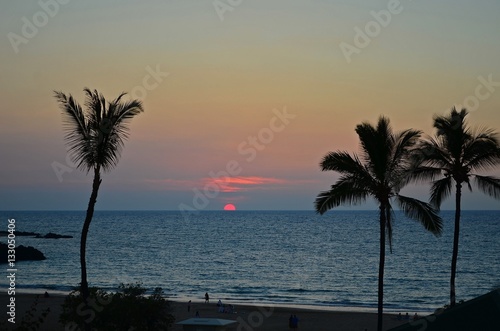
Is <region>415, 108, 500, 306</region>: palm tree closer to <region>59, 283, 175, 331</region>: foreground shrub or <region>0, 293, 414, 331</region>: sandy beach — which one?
<region>59, 283, 175, 331</region>: foreground shrub

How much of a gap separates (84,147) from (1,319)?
34.8 metres

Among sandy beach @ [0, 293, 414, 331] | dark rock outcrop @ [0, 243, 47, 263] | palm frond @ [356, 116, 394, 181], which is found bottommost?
dark rock outcrop @ [0, 243, 47, 263]

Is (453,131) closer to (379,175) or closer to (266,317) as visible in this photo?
(379,175)

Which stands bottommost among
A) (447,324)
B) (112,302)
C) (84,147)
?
(112,302)

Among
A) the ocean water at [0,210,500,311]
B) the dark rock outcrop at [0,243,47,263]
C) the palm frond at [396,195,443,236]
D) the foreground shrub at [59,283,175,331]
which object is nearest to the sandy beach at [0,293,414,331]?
the ocean water at [0,210,500,311]

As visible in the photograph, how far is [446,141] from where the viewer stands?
88.7 feet

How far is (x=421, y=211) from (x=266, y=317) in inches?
1431

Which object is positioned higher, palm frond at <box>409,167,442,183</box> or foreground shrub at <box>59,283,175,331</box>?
palm frond at <box>409,167,442,183</box>

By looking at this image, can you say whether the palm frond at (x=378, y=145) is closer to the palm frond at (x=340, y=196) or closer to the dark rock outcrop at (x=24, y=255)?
the palm frond at (x=340, y=196)

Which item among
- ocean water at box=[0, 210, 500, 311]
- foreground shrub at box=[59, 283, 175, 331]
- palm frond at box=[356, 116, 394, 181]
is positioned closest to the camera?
foreground shrub at box=[59, 283, 175, 331]

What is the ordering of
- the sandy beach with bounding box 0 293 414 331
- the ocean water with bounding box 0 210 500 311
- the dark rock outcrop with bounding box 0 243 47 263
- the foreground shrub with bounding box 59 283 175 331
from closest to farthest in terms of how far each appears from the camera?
the foreground shrub with bounding box 59 283 175 331 < the sandy beach with bounding box 0 293 414 331 < the ocean water with bounding box 0 210 500 311 < the dark rock outcrop with bounding box 0 243 47 263

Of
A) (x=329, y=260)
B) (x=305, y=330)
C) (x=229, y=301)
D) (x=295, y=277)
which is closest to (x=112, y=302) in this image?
(x=305, y=330)

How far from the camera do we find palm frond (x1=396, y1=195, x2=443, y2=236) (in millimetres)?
25328

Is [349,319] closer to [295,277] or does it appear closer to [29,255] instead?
[295,277]
